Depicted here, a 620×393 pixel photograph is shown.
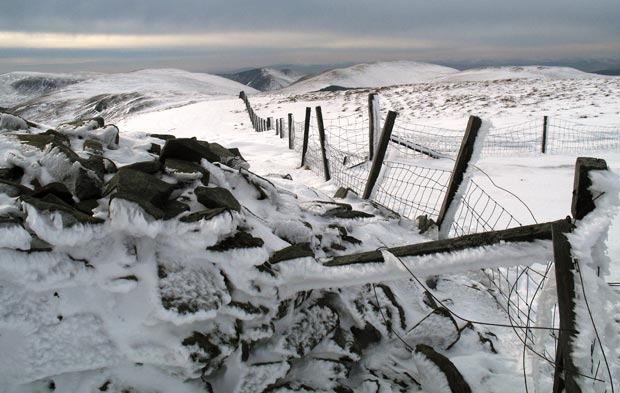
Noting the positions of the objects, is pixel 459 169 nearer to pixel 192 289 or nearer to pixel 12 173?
pixel 192 289

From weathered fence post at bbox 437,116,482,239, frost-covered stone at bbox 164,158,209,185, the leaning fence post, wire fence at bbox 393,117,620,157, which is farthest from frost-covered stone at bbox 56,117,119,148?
wire fence at bbox 393,117,620,157

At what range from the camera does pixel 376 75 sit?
64.4 meters

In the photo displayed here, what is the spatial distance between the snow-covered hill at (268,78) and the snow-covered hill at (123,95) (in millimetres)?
69787

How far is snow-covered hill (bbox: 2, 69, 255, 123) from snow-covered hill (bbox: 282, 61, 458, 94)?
1344 cm

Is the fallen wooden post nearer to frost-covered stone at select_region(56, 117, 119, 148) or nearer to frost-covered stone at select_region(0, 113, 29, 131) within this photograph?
frost-covered stone at select_region(56, 117, 119, 148)

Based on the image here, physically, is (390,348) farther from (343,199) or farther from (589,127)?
(589,127)

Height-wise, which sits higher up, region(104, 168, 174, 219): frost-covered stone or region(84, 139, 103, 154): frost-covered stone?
region(84, 139, 103, 154): frost-covered stone

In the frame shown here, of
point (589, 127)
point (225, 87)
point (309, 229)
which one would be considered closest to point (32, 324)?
point (309, 229)

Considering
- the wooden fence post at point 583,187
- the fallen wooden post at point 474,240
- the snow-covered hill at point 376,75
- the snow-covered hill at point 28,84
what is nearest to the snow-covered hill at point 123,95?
the snow-covered hill at point 376,75

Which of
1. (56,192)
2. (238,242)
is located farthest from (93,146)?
(238,242)

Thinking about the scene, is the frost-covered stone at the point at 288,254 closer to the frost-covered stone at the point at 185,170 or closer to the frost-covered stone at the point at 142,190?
the frost-covered stone at the point at 142,190

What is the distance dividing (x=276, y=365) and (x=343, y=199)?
3.32 m

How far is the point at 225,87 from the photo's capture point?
70938mm

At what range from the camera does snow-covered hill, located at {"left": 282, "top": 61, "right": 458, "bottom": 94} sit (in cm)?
5878
